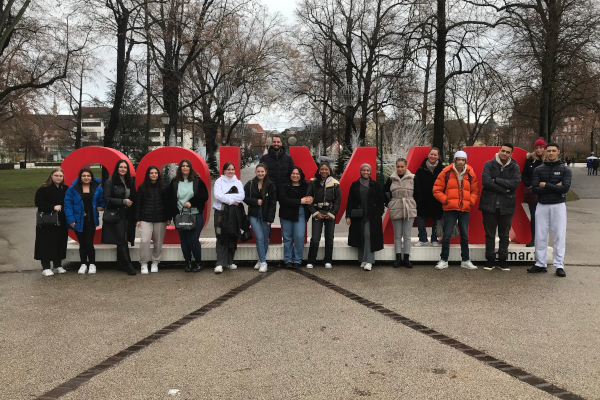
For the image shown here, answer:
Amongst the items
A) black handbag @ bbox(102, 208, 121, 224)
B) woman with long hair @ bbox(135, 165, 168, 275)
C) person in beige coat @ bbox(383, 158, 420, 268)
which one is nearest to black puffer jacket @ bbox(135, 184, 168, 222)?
woman with long hair @ bbox(135, 165, 168, 275)

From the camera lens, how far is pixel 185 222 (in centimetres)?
725

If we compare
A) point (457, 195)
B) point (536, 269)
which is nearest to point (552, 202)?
point (536, 269)

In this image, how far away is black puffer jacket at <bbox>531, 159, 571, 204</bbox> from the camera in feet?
22.9

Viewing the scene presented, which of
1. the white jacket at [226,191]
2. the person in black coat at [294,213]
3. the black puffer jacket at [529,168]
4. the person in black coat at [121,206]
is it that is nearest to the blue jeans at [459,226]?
the black puffer jacket at [529,168]

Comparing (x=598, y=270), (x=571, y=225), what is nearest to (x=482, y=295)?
(x=598, y=270)

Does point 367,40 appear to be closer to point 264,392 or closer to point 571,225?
point 571,225

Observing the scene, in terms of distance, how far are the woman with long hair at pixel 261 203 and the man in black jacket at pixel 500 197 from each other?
10.7ft

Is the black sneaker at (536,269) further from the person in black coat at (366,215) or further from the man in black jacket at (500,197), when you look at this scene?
the person in black coat at (366,215)

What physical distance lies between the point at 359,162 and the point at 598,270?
4064 millimetres

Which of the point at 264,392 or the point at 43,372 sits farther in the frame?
the point at 43,372

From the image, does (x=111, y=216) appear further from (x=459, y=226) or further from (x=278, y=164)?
(x=459, y=226)

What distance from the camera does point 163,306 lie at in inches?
223

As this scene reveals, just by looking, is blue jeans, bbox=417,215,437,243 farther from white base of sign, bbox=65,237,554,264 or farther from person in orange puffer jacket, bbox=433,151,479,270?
person in orange puffer jacket, bbox=433,151,479,270

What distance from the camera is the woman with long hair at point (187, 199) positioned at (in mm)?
7410
